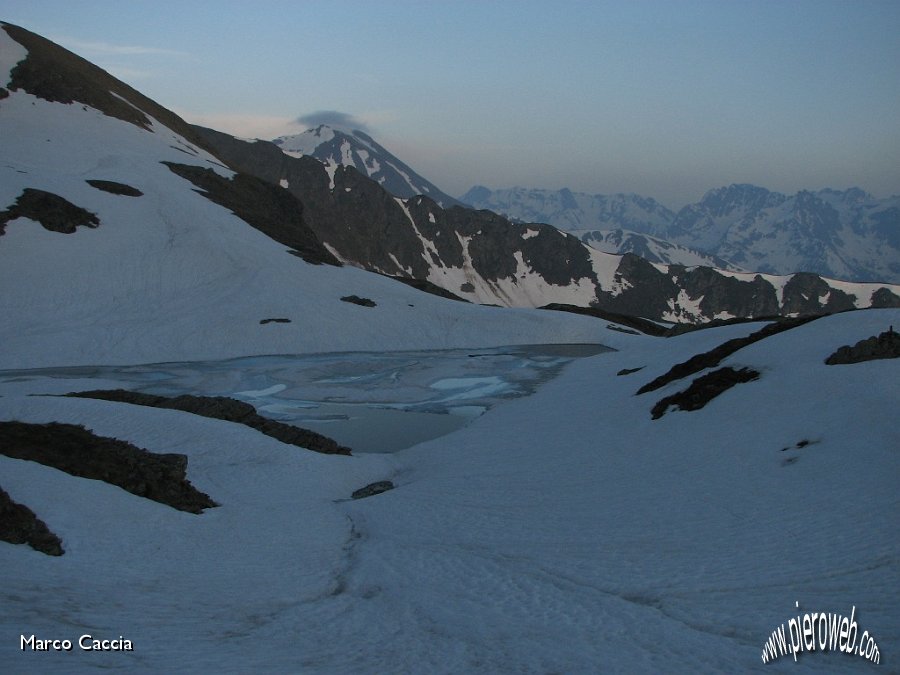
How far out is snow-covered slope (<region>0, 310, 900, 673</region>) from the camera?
9141 mm

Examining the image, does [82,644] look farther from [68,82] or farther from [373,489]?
[68,82]

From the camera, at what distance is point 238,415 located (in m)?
26.3

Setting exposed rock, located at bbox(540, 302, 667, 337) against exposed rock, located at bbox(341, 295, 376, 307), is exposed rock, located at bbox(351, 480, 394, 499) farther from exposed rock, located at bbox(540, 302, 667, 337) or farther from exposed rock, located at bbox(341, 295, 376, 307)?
exposed rock, located at bbox(540, 302, 667, 337)

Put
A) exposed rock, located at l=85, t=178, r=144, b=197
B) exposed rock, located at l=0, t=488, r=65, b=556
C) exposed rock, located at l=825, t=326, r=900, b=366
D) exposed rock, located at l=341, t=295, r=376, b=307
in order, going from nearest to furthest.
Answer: exposed rock, located at l=0, t=488, r=65, b=556 → exposed rock, located at l=825, t=326, r=900, b=366 → exposed rock, located at l=341, t=295, r=376, b=307 → exposed rock, located at l=85, t=178, r=144, b=197

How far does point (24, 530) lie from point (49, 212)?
60477 millimetres

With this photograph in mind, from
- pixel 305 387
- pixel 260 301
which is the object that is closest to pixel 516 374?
pixel 305 387

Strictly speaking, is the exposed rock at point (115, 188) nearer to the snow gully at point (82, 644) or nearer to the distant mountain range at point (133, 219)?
the distant mountain range at point (133, 219)

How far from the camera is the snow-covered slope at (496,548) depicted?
9.14 m

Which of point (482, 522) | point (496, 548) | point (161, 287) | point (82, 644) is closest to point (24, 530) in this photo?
point (82, 644)

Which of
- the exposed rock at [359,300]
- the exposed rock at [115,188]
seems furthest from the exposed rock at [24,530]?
the exposed rock at [115,188]

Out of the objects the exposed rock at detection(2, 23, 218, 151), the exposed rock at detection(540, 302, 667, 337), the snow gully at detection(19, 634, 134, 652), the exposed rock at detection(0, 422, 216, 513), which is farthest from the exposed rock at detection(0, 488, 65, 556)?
the exposed rock at detection(2, 23, 218, 151)

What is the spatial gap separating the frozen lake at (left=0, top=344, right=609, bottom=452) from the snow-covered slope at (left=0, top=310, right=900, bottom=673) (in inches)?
322

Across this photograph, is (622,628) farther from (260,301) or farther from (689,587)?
(260,301)

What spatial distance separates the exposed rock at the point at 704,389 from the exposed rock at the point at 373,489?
32.5 feet
